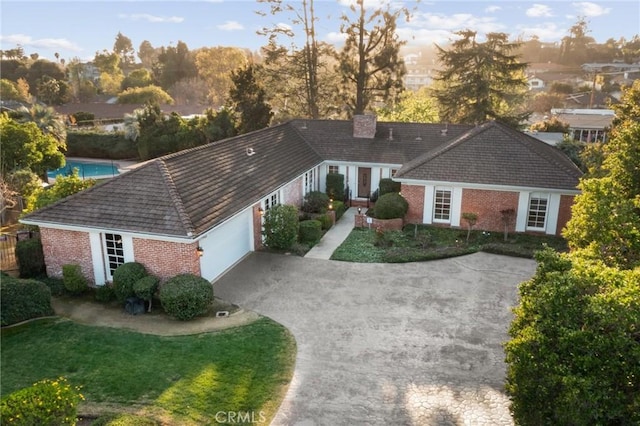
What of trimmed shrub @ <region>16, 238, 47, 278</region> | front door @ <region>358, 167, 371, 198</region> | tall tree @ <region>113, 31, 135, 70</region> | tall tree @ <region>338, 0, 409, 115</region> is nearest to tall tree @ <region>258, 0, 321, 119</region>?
tall tree @ <region>338, 0, 409, 115</region>

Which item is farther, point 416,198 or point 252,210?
point 416,198

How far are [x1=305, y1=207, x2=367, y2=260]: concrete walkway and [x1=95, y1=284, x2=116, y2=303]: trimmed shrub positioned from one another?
7749 mm

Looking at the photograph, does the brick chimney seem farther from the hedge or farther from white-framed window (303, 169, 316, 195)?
the hedge

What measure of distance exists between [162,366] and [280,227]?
28.9 feet

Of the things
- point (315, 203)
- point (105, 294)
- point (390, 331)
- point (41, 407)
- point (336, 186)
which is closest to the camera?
point (41, 407)

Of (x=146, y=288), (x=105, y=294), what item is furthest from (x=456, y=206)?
(x=105, y=294)

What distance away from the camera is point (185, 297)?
14.3m

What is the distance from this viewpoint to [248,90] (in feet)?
130

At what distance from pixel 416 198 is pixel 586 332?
639 inches

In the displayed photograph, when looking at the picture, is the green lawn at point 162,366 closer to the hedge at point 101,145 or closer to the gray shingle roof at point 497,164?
the gray shingle roof at point 497,164

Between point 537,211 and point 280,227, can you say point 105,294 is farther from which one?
point 537,211

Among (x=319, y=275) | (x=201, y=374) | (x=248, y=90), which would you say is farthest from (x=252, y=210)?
(x=248, y=90)

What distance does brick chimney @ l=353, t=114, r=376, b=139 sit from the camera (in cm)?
2969

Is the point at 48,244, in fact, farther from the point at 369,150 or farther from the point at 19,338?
the point at 369,150
